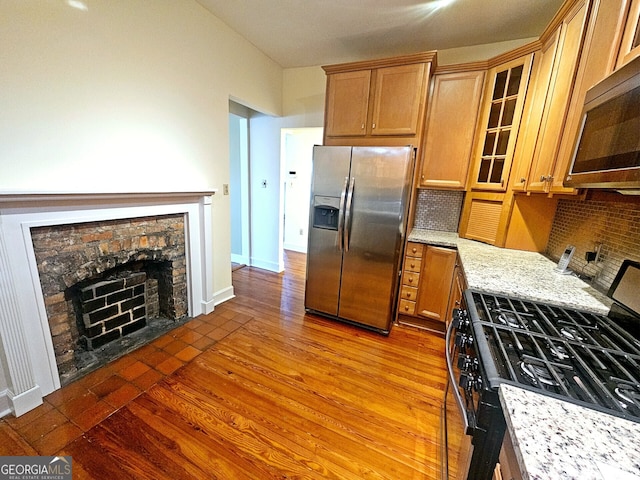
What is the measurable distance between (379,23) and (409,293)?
7.93 ft

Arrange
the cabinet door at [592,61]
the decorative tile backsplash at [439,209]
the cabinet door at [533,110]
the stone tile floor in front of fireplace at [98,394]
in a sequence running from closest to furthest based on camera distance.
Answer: the cabinet door at [592,61] → the stone tile floor in front of fireplace at [98,394] → the cabinet door at [533,110] → the decorative tile backsplash at [439,209]

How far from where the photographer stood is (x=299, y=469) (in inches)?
49.7

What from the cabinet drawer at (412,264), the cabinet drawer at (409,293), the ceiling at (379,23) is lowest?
the cabinet drawer at (409,293)

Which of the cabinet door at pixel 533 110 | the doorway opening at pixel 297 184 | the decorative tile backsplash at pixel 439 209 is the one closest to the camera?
the cabinet door at pixel 533 110

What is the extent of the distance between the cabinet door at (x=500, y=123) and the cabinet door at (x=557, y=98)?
0.38m

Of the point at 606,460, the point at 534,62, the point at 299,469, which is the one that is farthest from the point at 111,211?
the point at 534,62

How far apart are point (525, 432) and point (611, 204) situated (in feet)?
4.96

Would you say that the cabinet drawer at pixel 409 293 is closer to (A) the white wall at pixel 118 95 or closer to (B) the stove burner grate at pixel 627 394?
(B) the stove burner grate at pixel 627 394

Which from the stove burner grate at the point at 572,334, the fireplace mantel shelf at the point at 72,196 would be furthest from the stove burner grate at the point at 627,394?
the fireplace mantel shelf at the point at 72,196

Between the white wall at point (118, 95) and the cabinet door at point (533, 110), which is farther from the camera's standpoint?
the cabinet door at point (533, 110)

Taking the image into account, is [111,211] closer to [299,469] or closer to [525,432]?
[299,469]

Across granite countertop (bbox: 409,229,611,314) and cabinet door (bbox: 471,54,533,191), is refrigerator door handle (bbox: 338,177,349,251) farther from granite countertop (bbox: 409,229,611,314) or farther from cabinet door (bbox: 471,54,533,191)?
cabinet door (bbox: 471,54,533,191)

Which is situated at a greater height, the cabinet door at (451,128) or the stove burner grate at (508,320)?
the cabinet door at (451,128)

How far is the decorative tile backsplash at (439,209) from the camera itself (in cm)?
265
